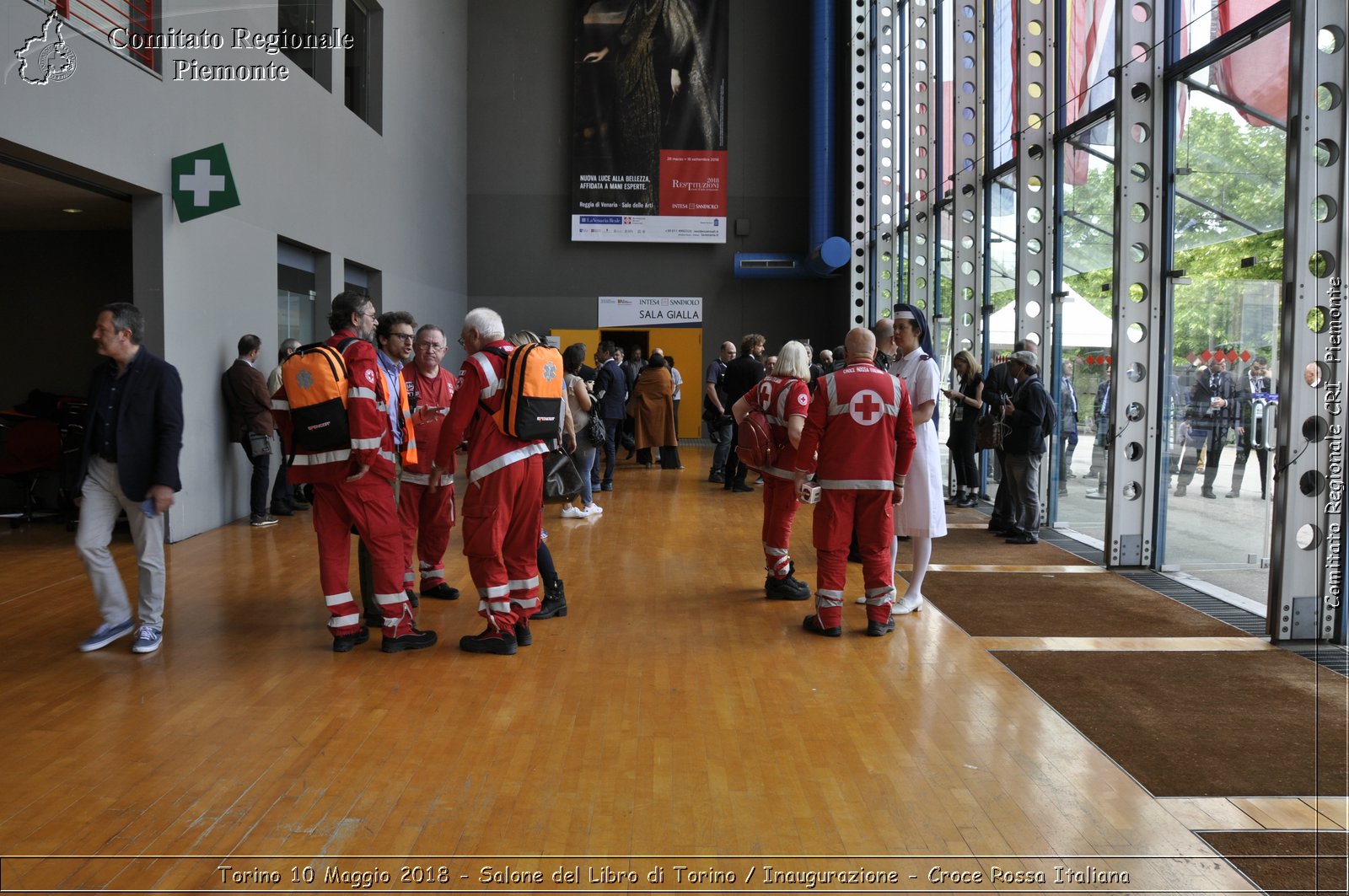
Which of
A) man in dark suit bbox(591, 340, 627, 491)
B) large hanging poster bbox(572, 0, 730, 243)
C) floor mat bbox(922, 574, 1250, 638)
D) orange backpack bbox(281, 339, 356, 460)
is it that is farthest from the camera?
large hanging poster bbox(572, 0, 730, 243)

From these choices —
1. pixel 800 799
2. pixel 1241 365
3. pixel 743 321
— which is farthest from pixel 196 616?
pixel 743 321

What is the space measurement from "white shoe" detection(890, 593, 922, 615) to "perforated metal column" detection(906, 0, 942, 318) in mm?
7672

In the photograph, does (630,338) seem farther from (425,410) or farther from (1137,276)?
(425,410)

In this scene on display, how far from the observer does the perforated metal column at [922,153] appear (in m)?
12.7

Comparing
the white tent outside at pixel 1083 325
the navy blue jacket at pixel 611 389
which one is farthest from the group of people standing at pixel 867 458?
the navy blue jacket at pixel 611 389

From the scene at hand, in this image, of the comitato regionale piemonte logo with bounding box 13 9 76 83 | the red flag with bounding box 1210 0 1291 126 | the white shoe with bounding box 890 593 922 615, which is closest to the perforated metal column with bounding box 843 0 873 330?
the red flag with bounding box 1210 0 1291 126

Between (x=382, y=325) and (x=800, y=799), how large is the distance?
3.18 meters

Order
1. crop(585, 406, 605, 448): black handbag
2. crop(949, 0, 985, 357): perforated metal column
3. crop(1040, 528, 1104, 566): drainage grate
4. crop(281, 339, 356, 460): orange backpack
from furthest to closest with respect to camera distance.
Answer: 1. crop(949, 0, 985, 357): perforated metal column
2. crop(585, 406, 605, 448): black handbag
3. crop(1040, 528, 1104, 566): drainage grate
4. crop(281, 339, 356, 460): orange backpack

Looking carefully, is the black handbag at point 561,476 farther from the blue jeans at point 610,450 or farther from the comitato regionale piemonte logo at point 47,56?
the comitato regionale piemonte logo at point 47,56

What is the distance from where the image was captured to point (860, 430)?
201 inches

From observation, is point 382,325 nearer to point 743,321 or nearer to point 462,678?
point 462,678

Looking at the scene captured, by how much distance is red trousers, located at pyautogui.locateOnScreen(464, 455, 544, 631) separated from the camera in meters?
4.66

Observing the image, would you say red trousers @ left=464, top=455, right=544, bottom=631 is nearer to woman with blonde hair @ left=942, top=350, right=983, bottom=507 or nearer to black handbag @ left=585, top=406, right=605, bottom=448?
black handbag @ left=585, top=406, right=605, bottom=448

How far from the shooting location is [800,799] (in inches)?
126
